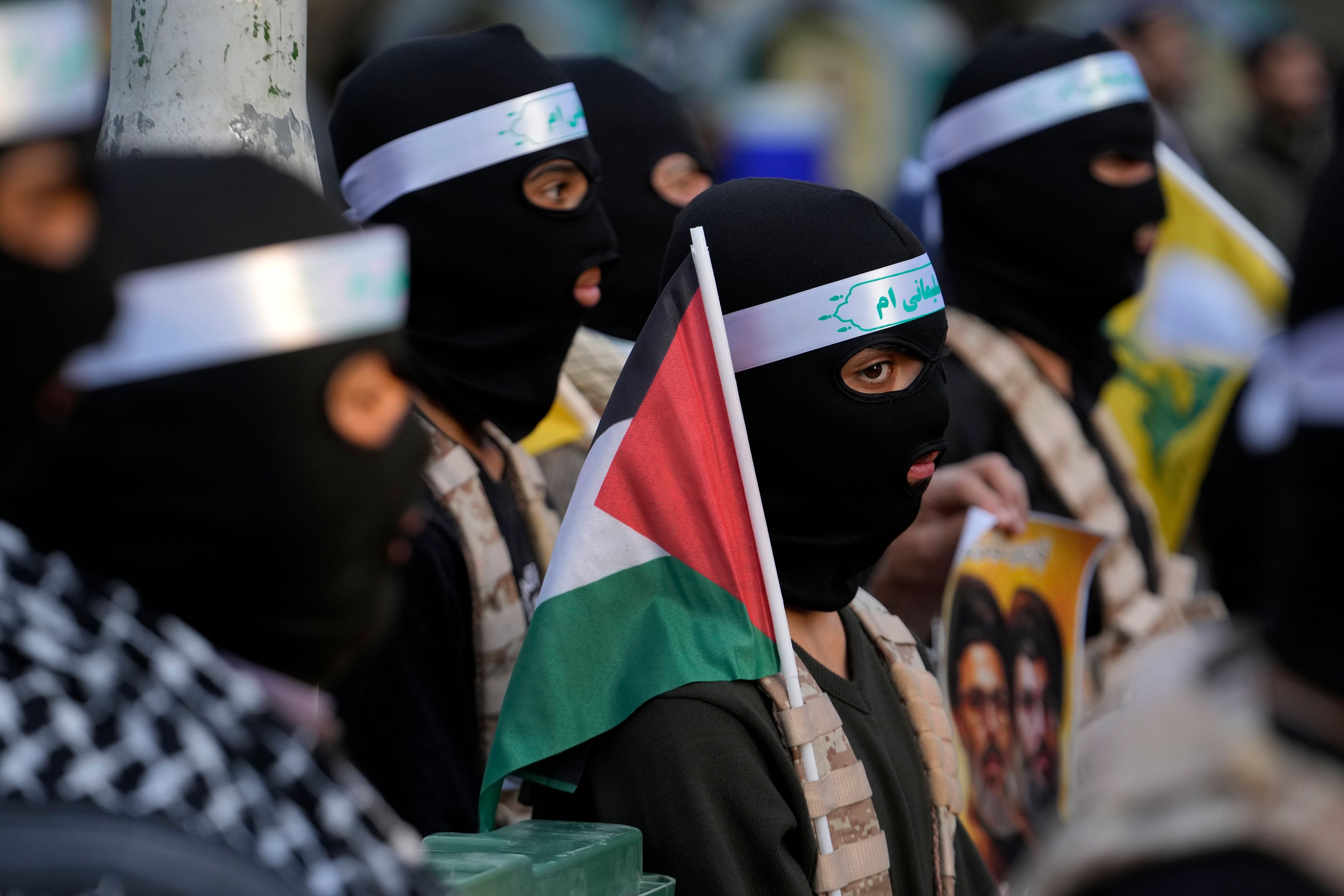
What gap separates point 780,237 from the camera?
285cm

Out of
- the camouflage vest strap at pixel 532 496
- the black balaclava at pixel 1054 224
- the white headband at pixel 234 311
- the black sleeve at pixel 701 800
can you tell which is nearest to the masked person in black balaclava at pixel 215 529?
the white headband at pixel 234 311

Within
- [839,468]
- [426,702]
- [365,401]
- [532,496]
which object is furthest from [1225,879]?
[532,496]

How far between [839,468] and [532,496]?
1.01 metres

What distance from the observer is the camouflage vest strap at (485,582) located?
3234 millimetres

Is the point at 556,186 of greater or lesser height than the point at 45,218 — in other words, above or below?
above

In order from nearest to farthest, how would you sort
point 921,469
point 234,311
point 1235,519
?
point 234,311 < point 921,469 < point 1235,519

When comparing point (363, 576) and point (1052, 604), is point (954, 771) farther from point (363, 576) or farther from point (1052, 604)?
point (363, 576)

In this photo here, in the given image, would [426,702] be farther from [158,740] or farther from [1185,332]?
[1185,332]

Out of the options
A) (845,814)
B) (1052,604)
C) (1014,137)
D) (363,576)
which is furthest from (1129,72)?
(363,576)

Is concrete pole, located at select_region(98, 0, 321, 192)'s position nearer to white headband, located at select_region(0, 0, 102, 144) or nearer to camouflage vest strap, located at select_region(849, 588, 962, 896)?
camouflage vest strap, located at select_region(849, 588, 962, 896)

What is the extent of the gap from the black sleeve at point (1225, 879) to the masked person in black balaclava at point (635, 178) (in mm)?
3345

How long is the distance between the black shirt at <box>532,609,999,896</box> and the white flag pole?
58mm

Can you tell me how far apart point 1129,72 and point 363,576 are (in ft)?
12.5

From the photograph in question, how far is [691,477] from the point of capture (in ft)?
8.98
